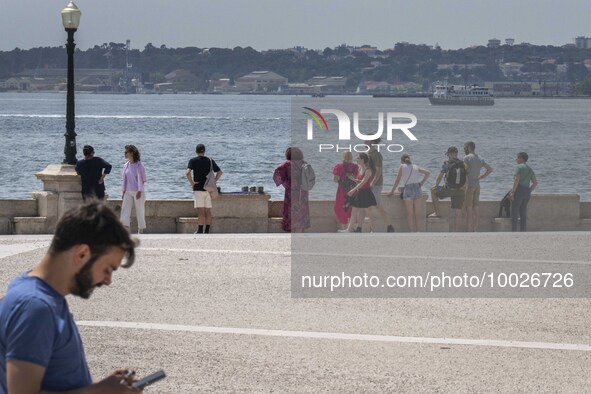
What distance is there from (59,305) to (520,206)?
16.3 meters

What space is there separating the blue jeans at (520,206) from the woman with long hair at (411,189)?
1.45 meters

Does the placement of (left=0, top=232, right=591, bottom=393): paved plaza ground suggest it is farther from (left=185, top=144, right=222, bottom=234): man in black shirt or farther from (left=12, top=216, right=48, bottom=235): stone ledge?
(left=12, top=216, right=48, bottom=235): stone ledge

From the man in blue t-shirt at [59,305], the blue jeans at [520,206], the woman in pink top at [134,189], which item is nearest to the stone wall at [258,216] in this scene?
the blue jeans at [520,206]

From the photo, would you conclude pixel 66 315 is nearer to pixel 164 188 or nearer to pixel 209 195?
pixel 209 195

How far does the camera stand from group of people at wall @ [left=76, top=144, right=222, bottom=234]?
1872 cm

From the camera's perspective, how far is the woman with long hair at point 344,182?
19.0 m

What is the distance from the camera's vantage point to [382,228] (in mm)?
19906

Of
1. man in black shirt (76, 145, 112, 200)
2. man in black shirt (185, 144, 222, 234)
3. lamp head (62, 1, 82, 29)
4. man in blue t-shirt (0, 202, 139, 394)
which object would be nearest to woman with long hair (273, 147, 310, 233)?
man in black shirt (185, 144, 222, 234)

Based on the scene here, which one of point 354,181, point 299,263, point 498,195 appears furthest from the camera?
point 498,195

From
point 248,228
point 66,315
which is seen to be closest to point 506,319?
point 66,315

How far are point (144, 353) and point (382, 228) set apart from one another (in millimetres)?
10577

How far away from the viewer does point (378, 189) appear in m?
19.0

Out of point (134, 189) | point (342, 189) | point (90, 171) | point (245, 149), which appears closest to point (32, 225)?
point (90, 171)

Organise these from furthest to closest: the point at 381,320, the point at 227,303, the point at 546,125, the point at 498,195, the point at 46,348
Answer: the point at 546,125 < the point at 498,195 < the point at 227,303 < the point at 381,320 < the point at 46,348
